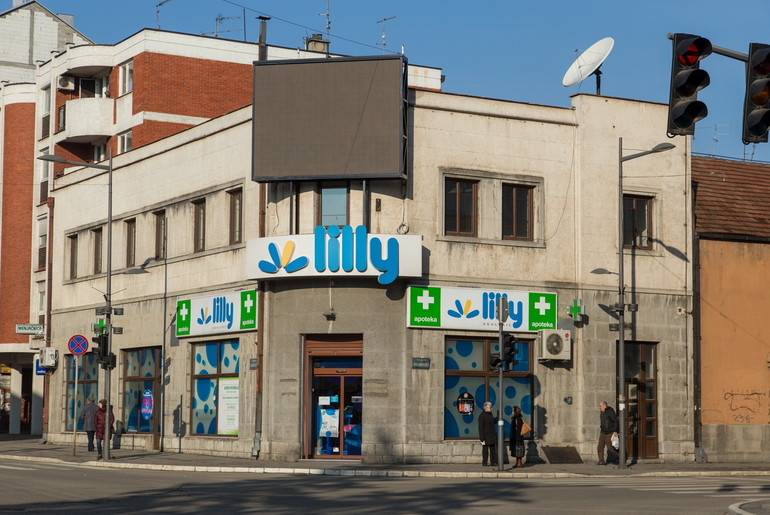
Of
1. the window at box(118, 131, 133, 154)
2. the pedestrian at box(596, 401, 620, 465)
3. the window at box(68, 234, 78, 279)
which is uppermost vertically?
the window at box(118, 131, 133, 154)

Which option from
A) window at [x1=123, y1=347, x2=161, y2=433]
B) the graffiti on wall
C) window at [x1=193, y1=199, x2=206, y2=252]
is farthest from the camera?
window at [x1=123, y1=347, x2=161, y2=433]

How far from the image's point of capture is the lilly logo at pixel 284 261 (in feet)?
99.2

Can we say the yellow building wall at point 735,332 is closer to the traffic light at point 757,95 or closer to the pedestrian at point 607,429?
the pedestrian at point 607,429

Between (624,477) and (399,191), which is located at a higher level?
(399,191)

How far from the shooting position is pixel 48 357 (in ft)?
140

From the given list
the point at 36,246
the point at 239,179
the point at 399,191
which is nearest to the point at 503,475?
the point at 399,191

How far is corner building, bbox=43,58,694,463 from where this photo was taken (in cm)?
3042

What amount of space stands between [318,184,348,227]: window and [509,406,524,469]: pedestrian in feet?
21.7

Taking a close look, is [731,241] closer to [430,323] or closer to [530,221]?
[530,221]

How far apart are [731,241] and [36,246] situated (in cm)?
3181

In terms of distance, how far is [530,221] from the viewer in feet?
107

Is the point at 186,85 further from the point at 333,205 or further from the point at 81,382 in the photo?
the point at 333,205

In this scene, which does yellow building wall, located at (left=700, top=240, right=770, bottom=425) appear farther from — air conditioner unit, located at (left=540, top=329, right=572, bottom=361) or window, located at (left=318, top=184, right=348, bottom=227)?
window, located at (left=318, top=184, right=348, bottom=227)

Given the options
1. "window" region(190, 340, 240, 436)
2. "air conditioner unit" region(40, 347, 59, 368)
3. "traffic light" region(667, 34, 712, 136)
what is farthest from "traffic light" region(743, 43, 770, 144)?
"air conditioner unit" region(40, 347, 59, 368)
